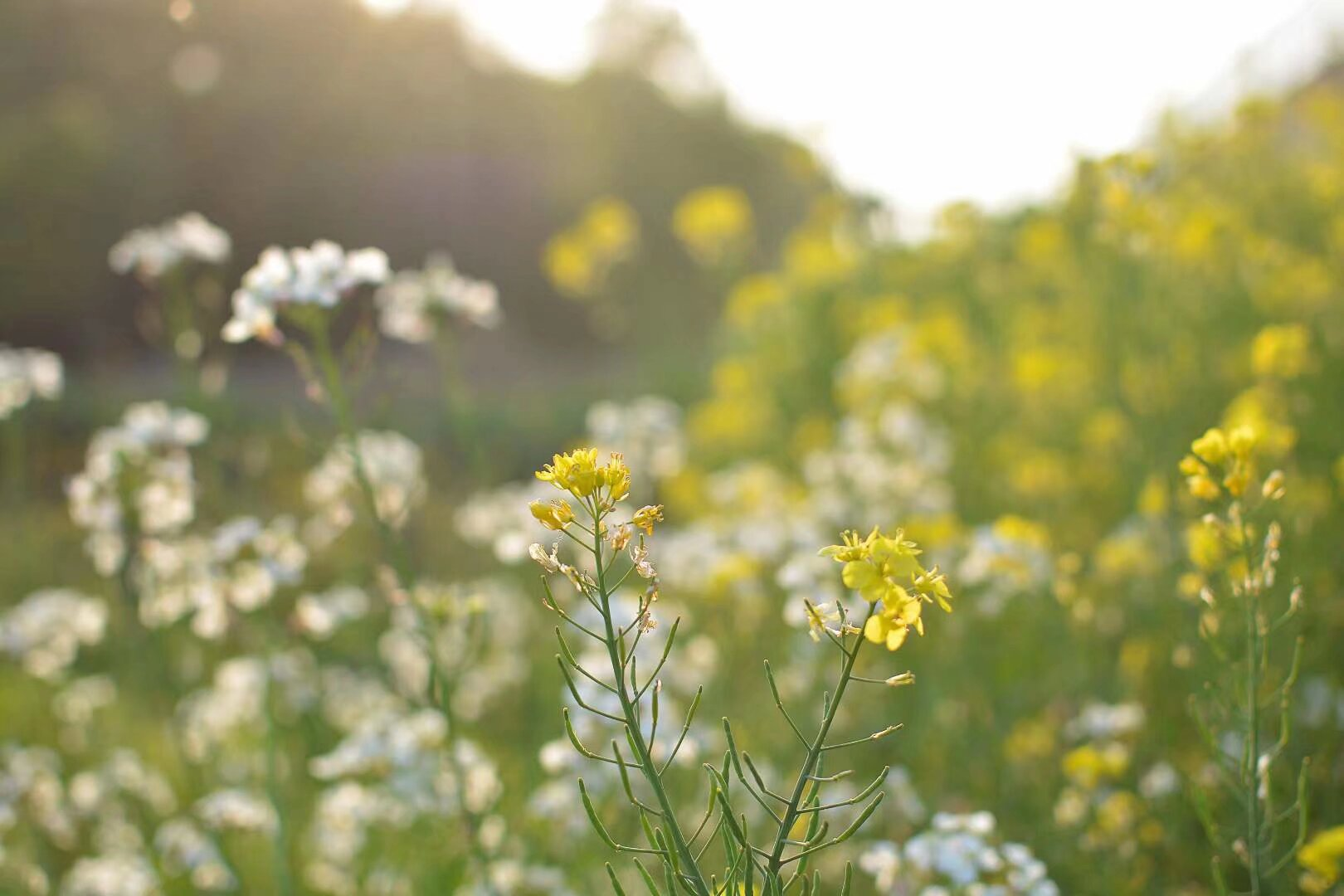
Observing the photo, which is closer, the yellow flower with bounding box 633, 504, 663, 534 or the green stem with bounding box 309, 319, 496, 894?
Answer: the yellow flower with bounding box 633, 504, 663, 534

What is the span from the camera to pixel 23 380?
10.7 feet

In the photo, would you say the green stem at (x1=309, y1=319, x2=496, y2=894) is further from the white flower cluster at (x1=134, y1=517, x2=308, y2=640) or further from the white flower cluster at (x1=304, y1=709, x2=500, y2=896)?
the white flower cluster at (x1=134, y1=517, x2=308, y2=640)

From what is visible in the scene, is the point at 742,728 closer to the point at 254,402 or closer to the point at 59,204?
the point at 254,402

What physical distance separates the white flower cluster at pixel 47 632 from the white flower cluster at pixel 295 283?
1.91 m

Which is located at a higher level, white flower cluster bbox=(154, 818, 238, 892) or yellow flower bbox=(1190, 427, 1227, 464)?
white flower cluster bbox=(154, 818, 238, 892)

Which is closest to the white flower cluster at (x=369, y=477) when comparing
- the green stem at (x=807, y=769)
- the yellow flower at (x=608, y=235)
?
the yellow flower at (x=608, y=235)

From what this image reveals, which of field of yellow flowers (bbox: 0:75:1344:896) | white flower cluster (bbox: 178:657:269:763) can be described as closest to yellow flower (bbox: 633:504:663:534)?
field of yellow flowers (bbox: 0:75:1344:896)

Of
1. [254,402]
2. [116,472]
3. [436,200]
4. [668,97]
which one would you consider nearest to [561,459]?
[116,472]

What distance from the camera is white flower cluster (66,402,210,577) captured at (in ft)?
9.00

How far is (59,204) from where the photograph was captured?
12.8m

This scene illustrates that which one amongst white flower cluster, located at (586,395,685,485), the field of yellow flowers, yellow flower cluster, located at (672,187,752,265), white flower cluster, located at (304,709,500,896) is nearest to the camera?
the field of yellow flowers

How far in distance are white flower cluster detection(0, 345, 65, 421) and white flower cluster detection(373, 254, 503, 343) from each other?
3.62ft

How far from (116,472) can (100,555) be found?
26cm

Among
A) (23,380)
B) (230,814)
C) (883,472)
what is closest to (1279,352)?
(883,472)
